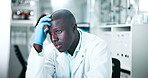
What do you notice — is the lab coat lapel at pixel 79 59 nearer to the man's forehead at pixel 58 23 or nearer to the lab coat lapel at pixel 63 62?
the lab coat lapel at pixel 63 62

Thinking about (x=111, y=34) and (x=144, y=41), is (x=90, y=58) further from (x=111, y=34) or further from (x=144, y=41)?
(x=111, y=34)

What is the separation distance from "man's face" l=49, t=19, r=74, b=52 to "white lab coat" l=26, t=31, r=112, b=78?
0.55 ft

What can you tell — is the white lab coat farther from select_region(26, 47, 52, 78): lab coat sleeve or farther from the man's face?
the man's face

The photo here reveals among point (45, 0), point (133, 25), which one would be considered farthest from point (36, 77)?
point (45, 0)

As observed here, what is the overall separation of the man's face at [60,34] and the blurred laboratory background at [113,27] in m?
0.47

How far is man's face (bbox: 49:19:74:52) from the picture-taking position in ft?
3.57

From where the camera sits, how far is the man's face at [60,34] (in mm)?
1089

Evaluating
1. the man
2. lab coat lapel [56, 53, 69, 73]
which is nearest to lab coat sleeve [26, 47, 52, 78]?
the man

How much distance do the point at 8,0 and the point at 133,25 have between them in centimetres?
159

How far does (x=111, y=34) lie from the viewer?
273 centimetres

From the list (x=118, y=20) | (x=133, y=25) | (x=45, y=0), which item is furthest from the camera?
(x=45, y=0)

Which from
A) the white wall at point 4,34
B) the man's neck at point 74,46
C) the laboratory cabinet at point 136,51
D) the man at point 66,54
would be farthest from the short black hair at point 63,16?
the white wall at point 4,34

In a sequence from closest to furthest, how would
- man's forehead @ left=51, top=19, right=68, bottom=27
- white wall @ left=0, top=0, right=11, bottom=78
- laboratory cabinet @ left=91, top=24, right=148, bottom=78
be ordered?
1. man's forehead @ left=51, top=19, right=68, bottom=27
2. laboratory cabinet @ left=91, top=24, right=148, bottom=78
3. white wall @ left=0, top=0, right=11, bottom=78

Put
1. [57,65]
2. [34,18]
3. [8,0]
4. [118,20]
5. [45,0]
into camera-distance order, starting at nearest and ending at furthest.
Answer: [57,65] → [8,0] → [118,20] → [34,18] → [45,0]
